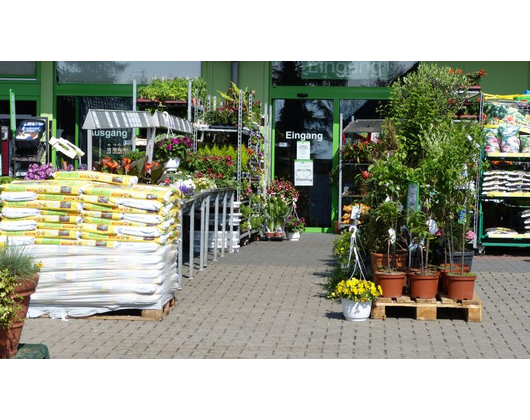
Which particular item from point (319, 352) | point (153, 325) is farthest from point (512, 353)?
point (153, 325)

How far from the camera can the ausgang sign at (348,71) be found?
690 inches

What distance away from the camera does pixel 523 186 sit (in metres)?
13.9

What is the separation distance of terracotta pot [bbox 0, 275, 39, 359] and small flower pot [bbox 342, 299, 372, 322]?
337 centimetres

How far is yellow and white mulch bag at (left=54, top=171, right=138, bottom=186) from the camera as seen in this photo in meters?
8.52

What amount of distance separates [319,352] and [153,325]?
72.5 inches

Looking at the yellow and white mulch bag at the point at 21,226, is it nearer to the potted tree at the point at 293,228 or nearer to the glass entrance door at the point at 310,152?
the potted tree at the point at 293,228

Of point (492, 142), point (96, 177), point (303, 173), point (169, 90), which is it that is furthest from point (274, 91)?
point (96, 177)

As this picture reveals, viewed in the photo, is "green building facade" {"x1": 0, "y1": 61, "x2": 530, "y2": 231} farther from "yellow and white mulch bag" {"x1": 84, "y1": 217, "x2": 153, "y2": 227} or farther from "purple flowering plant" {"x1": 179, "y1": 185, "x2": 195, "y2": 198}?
"yellow and white mulch bag" {"x1": 84, "y1": 217, "x2": 153, "y2": 227}

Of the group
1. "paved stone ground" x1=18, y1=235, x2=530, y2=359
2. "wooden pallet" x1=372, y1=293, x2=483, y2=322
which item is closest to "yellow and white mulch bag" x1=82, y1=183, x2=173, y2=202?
"paved stone ground" x1=18, y1=235, x2=530, y2=359

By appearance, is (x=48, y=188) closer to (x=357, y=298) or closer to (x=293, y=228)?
(x=357, y=298)

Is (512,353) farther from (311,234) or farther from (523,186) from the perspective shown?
(311,234)

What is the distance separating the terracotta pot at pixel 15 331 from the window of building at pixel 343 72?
12226 mm

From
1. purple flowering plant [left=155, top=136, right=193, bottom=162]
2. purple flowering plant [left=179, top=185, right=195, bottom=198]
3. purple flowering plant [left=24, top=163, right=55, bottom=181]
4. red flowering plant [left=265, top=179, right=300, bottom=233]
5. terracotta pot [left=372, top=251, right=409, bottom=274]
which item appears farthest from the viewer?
red flowering plant [left=265, top=179, right=300, bottom=233]

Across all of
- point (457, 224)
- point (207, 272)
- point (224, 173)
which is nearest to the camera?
Answer: point (457, 224)
